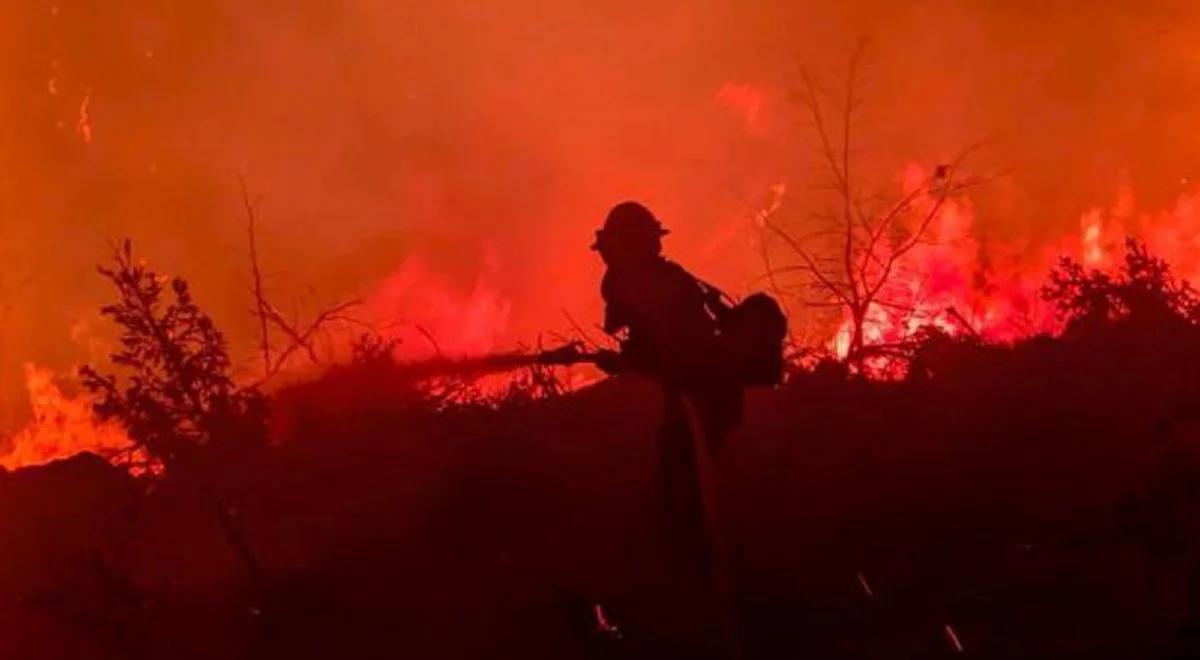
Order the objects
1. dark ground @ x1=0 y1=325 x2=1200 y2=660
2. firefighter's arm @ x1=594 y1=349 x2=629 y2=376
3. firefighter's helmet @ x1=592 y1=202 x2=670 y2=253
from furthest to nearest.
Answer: dark ground @ x1=0 y1=325 x2=1200 y2=660 < firefighter's helmet @ x1=592 y1=202 x2=670 y2=253 < firefighter's arm @ x1=594 y1=349 x2=629 y2=376

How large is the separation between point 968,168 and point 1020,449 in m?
26.7

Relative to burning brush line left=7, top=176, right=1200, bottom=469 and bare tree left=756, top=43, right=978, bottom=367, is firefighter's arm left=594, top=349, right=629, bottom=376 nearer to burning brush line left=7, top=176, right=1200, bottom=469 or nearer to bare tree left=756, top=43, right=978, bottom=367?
burning brush line left=7, top=176, right=1200, bottom=469

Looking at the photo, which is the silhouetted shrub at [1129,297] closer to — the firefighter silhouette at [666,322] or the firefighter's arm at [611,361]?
the firefighter silhouette at [666,322]

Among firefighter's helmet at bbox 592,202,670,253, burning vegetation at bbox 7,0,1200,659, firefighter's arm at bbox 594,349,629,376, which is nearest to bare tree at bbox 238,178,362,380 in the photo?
burning vegetation at bbox 7,0,1200,659

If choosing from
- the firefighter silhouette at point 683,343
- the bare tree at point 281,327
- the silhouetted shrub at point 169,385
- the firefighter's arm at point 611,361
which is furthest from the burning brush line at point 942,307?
the silhouetted shrub at point 169,385

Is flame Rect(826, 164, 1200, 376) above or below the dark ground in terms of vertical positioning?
above

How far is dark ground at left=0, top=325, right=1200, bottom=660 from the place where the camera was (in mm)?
8945

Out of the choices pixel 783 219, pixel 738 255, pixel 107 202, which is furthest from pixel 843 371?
pixel 107 202

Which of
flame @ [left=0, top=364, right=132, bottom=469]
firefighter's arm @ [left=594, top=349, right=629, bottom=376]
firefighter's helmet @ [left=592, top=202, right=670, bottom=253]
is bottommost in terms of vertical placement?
firefighter's arm @ [left=594, top=349, right=629, bottom=376]

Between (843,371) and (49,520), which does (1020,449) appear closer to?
(843,371)

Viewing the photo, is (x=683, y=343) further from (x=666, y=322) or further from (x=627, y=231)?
(x=627, y=231)

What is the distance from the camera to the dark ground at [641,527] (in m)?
8.95

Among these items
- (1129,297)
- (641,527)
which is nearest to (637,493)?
(641,527)

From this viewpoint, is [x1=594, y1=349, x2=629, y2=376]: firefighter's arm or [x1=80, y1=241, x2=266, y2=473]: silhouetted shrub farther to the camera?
[x1=80, y1=241, x2=266, y2=473]: silhouetted shrub
